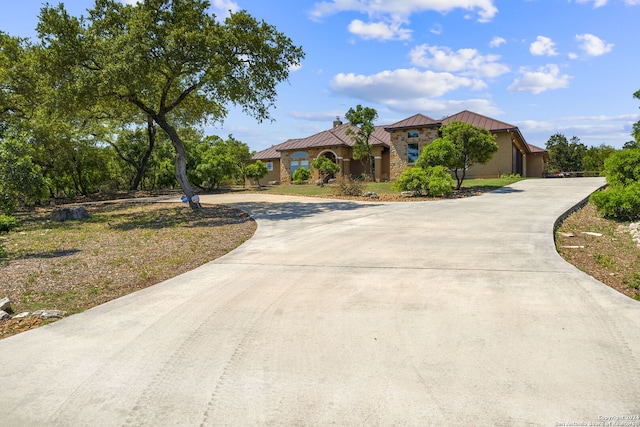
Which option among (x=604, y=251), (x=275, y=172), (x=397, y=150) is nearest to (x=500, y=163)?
(x=397, y=150)

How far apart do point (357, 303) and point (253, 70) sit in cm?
1362

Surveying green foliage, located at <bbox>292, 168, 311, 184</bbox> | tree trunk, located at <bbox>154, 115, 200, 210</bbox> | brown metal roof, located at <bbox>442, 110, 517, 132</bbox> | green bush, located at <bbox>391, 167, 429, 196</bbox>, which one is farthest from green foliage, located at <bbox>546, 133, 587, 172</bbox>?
tree trunk, located at <bbox>154, 115, 200, 210</bbox>

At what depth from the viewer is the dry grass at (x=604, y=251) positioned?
576 cm

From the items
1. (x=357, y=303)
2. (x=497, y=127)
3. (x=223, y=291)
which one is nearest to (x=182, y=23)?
(x=223, y=291)

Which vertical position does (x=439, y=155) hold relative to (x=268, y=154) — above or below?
below

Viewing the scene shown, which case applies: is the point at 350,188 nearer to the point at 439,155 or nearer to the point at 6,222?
the point at 439,155

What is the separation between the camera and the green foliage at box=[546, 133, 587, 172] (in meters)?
61.5

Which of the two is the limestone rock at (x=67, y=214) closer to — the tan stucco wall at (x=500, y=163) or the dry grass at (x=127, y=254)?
the dry grass at (x=127, y=254)

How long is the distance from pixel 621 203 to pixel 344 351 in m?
11.3

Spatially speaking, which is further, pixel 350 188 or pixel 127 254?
pixel 350 188

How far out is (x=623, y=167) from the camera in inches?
511

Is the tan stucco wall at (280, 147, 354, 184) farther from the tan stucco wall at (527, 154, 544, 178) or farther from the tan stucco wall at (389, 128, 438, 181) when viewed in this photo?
the tan stucco wall at (527, 154, 544, 178)

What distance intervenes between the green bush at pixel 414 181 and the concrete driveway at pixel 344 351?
13.2 m

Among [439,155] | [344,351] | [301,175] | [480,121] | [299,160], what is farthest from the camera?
[299,160]
